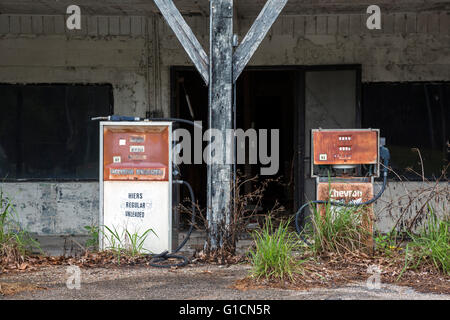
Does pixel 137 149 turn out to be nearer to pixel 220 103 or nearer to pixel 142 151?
pixel 142 151

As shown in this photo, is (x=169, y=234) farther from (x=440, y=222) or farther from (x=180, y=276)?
(x=440, y=222)

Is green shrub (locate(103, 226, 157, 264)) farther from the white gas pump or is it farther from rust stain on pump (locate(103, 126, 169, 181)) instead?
rust stain on pump (locate(103, 126, 169, 181))

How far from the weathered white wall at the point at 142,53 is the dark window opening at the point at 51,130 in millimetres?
174

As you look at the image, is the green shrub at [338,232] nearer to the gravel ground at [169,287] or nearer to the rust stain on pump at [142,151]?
the gravel ground at [169,287]

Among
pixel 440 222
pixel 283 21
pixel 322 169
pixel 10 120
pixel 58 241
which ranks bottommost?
pixel 58 241

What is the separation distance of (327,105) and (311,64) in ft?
2.57

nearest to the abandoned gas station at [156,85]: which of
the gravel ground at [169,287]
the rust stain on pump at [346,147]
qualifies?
the rust stain on pump at [346,147]

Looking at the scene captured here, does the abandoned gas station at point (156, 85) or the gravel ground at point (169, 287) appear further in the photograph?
the abandoned gas station at point (156, 85)

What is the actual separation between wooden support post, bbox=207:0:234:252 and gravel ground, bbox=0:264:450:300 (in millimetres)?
713

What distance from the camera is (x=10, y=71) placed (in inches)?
406

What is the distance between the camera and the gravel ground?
17.9 feet

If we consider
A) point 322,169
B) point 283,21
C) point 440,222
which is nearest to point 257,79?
point 283,21

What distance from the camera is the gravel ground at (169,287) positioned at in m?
5.47

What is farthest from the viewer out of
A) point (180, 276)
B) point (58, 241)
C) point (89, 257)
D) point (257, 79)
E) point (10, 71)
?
point (257, 79)
